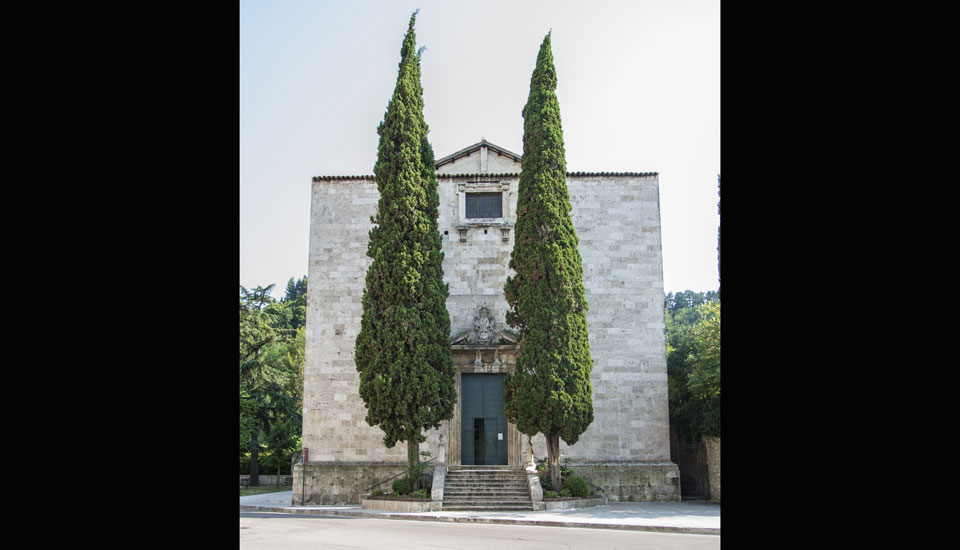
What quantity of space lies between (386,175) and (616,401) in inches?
325

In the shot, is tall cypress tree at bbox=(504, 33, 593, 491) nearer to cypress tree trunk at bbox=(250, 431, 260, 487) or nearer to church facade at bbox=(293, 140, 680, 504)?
church facade at bbox=(293, 140, 680, 504)

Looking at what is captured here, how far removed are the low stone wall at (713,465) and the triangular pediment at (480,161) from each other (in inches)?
367

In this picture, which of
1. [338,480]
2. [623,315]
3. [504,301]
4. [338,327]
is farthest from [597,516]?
[338,327]

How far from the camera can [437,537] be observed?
11336mm

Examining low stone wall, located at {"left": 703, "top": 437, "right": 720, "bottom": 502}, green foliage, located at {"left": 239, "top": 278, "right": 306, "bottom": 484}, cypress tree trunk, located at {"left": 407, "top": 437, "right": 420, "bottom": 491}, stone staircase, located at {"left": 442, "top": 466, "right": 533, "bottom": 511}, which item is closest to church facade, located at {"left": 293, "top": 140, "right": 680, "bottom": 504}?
stone staircase, located at {"left": 442, "top": 466, "right": 533, "bottom": 511}

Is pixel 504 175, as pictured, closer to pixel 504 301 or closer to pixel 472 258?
pixel 472 258

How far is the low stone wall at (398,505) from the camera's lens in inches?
626

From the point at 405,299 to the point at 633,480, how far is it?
742cm

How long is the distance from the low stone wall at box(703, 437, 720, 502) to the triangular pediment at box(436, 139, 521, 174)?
367 inches

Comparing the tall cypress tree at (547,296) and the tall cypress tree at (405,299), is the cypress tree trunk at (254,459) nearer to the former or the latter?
the tall cypress tree at (405,299)
